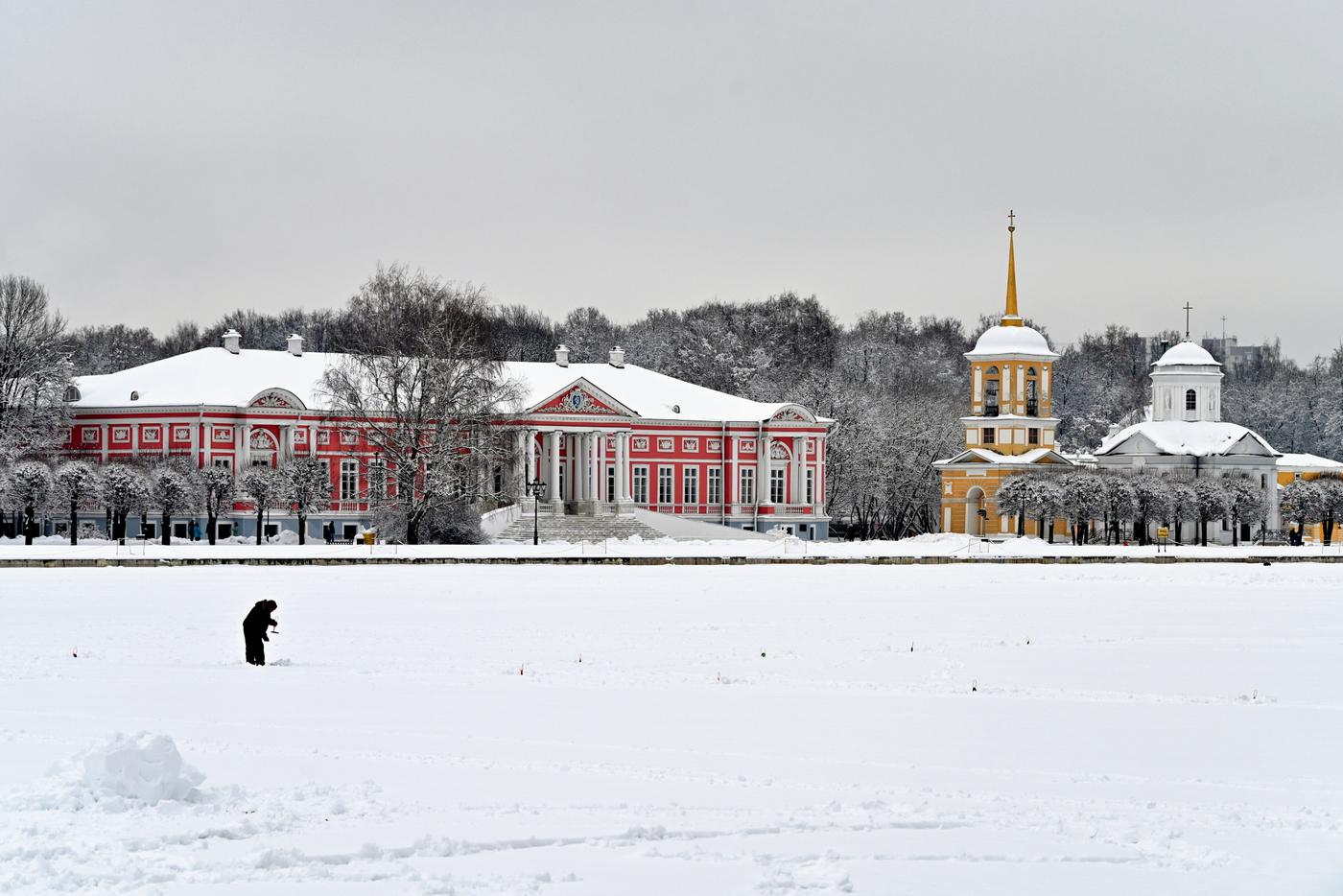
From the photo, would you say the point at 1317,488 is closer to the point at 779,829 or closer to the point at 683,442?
the point at 683,442

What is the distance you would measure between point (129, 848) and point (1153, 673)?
14.2 metres

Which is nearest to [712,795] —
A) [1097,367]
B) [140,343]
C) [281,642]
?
[281,642]

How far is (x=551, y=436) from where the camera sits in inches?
2817

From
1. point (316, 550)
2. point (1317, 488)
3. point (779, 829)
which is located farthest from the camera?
point (1317, 488)

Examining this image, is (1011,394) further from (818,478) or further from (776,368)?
(776,368)

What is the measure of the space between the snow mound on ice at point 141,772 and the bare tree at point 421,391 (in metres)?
44.0

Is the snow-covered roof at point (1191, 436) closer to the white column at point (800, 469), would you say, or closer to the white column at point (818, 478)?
the white column at point (818, 478)

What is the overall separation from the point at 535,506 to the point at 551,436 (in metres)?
11.4

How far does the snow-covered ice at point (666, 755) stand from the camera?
11633 mm

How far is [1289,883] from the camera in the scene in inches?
451

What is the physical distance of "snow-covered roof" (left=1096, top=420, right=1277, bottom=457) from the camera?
265 feet

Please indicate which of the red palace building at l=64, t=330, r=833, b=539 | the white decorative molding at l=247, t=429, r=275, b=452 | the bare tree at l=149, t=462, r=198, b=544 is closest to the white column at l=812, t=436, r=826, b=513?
the red palace building at l=64, t=330, r=833, b=539

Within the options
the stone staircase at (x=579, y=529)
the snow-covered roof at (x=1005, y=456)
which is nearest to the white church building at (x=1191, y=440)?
the snow-covered roof at (x=1005, y=456)

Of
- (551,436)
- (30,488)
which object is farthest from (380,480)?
(30,488)
